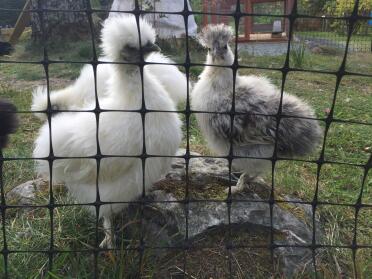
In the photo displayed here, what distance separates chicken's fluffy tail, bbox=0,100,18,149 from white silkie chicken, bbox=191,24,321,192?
0.92 m

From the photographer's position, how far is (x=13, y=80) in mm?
5328

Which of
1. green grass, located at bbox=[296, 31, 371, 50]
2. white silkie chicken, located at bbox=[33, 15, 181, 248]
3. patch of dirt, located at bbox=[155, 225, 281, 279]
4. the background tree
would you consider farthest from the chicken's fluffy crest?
green grass, located at bbox=[296, 31, 371, 50]

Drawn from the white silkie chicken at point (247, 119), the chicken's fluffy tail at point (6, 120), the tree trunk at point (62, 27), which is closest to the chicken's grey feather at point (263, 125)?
the white silkie chicken at point (247, 119)

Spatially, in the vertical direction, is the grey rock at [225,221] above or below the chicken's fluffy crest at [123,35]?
below

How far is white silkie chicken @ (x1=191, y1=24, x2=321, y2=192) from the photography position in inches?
84.8

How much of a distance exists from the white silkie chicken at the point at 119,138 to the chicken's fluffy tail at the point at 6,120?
1.42ft

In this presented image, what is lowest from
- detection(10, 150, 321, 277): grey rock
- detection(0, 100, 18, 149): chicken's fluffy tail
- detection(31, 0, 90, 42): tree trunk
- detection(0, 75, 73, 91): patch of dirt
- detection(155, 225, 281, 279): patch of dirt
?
detection(0, 75, 73, 91): patch of dirt

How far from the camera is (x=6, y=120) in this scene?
5.08ft

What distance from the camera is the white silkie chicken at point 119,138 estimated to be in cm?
198

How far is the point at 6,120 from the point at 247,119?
1.05 m

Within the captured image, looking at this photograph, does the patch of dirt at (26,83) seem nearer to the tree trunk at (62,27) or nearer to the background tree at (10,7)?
the tree trunk at (62,27)

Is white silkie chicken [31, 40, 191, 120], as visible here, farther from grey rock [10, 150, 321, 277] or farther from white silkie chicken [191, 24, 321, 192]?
grey rock [10, 150, 321, 277]

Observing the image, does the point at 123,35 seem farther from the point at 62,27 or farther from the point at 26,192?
the point at 62,27

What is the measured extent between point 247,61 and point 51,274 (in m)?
5.02
